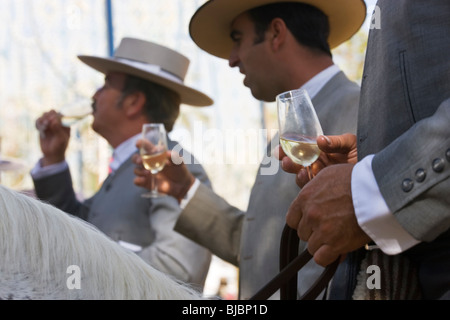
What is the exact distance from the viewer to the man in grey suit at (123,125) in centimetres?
287

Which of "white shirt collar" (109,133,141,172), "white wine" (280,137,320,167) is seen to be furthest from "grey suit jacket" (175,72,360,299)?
"white shirt collar" (109,133,141,172)

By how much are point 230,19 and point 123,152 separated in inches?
42.8

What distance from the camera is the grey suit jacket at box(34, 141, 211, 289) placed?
2717 millimetres

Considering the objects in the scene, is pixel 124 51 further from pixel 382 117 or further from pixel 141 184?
pixel 382 117

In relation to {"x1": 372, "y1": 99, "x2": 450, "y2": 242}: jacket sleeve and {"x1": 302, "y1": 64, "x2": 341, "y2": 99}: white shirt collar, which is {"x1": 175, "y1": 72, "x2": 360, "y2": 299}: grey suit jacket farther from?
{"x1": 372, "y1": 99, "x2": 450, "y2": 242}: jacket sleeve

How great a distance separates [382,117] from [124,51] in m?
2.59

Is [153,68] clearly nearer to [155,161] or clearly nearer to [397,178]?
[155,161]

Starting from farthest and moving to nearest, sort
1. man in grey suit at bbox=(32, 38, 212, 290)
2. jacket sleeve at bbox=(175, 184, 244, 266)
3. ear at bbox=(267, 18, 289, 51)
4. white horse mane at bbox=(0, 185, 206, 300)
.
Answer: man in grey suit at bbox=(32, 38, 212, 290) → jacket sleeve at bbox=(175, 184, 244, 266) → ear at bbox=(267, 18, 289, 51) → white horse mane at bbox=(0, 185, 206, 300)

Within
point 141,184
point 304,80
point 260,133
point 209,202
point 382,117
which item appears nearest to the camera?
point 382,117

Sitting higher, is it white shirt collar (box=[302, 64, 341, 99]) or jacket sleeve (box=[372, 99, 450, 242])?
white shirt collar (box=[302, 64, 341, 99])

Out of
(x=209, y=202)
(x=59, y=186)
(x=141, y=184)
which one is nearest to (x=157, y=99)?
(x=59, y=186)

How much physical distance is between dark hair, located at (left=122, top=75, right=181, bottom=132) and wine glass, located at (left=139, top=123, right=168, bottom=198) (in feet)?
2.81
